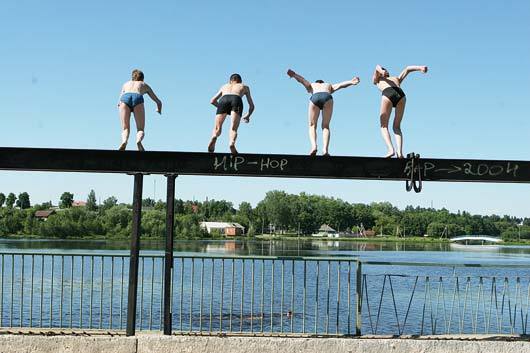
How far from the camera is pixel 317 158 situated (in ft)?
29.8

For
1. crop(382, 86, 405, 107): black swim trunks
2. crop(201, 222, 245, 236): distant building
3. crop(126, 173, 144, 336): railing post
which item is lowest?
crop(201, 222, 245, 236): distant building

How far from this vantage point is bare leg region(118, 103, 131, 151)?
949 cm

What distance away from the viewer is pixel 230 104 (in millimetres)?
9703

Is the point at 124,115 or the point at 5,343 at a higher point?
the point at 124,115

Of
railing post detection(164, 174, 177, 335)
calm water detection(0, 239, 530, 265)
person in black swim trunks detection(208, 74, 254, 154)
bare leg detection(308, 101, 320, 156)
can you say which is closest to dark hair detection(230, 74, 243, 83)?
person in black swim trunks detection(208, 74, 254, 154)

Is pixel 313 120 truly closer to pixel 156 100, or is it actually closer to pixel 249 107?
pixel 249 107

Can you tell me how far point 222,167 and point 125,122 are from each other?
5.20ft

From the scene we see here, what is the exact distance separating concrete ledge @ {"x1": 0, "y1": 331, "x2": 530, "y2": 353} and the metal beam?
2.07 m

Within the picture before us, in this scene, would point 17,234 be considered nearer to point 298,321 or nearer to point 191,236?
point 191,236

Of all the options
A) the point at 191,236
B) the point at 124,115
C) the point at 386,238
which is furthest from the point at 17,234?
the point at 124,115

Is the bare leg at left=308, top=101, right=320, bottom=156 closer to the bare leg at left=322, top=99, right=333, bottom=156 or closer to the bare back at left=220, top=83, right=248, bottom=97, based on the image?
the bare leg at left=322, top=99, right=333, bottom=156

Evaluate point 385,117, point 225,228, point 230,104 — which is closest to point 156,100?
point 230,104

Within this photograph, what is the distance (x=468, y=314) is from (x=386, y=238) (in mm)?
165290

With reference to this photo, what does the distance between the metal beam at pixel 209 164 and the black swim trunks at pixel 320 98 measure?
1081 millimetres
